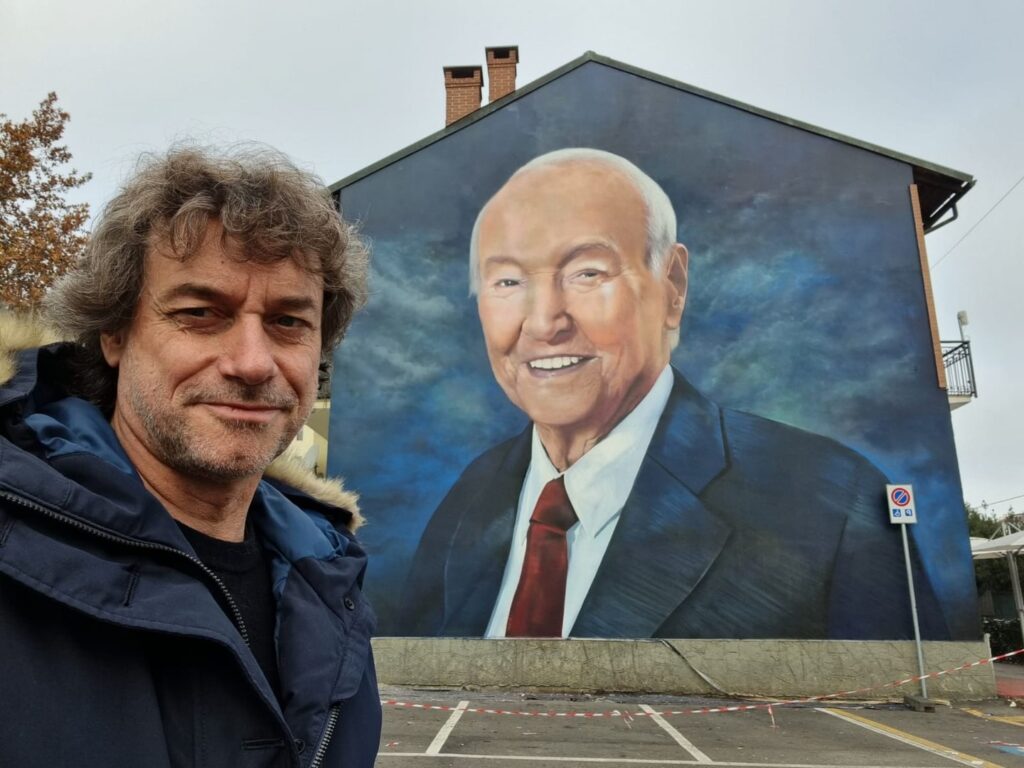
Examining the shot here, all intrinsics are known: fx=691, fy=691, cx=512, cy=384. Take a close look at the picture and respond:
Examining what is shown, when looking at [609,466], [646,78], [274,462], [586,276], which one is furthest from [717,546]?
[274,462]

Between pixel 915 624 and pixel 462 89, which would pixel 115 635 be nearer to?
pixel 915 624

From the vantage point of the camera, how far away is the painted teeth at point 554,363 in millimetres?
11289

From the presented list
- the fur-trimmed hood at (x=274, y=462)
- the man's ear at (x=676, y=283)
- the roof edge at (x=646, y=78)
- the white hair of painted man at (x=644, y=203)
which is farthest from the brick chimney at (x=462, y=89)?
the fur-trimmed hood at (x=274, y=462)

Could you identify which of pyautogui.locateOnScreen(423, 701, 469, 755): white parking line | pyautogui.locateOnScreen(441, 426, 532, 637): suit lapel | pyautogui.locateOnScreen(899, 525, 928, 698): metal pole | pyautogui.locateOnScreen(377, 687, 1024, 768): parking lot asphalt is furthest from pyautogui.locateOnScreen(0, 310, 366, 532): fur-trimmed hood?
pyautogui.locateOnScreen(899, 525, 928, 698): metal pole

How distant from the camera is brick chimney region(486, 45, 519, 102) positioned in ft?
46.7

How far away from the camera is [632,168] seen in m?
12.0

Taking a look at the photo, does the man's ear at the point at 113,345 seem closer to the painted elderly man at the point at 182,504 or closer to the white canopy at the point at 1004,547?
the painted elderly man at the point at 182,504

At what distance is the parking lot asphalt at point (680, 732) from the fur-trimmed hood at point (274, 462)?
15.9 ft

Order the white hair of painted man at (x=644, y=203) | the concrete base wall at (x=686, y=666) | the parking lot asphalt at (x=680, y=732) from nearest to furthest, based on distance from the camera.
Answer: the parking lot asphalt at (x=680, y=732)
the concrete base wall at (x=686, y=666)
the white hair of painted man at (x=644, y=203)

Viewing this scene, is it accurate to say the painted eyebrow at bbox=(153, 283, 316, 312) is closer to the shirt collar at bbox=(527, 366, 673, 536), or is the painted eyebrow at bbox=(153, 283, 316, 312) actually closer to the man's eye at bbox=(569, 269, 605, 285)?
the shirt collar at bbox=(527, 366, 673, 536)

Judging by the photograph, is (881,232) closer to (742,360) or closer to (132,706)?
(742,360)

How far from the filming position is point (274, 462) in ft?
6.70

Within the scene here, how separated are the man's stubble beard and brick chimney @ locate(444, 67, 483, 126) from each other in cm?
1385

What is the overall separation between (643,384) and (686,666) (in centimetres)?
430
